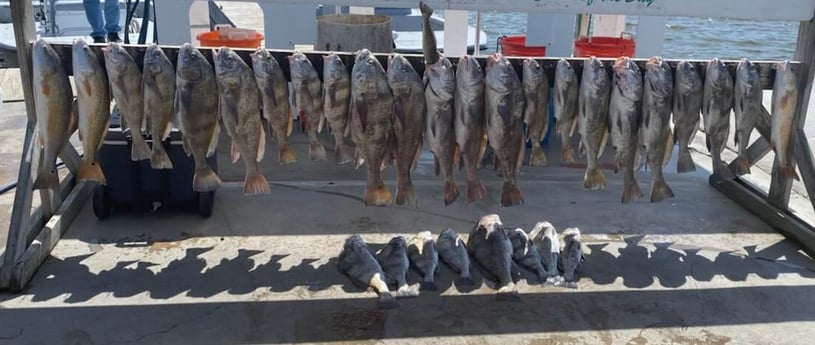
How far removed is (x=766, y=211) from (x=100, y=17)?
6.87 meters

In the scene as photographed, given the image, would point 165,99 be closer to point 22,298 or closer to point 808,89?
point 22,298

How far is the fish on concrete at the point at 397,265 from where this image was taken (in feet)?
13.3

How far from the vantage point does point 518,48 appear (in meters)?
7.26

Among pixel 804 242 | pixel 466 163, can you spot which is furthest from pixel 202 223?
pixel 804 242

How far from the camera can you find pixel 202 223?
5035mm

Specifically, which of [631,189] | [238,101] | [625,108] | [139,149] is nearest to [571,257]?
[631,189]

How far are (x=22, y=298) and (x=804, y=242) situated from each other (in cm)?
481

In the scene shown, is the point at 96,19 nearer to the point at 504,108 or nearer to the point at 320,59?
the point at 320,59

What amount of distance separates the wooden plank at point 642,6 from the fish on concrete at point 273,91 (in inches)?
22.1

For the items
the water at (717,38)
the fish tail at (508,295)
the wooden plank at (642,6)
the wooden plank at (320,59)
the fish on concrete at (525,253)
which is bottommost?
the fish tail at (508,295)

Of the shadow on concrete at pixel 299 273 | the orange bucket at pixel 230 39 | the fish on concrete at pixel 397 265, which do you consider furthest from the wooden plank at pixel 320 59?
the orange bucket at pixel 230 39

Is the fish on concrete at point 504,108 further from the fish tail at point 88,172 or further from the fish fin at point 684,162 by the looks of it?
the fish tail at point 88,172

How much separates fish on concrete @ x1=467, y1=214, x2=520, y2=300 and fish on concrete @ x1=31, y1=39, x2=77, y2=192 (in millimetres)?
2400

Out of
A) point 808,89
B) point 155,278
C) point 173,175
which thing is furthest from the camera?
point 173,175
